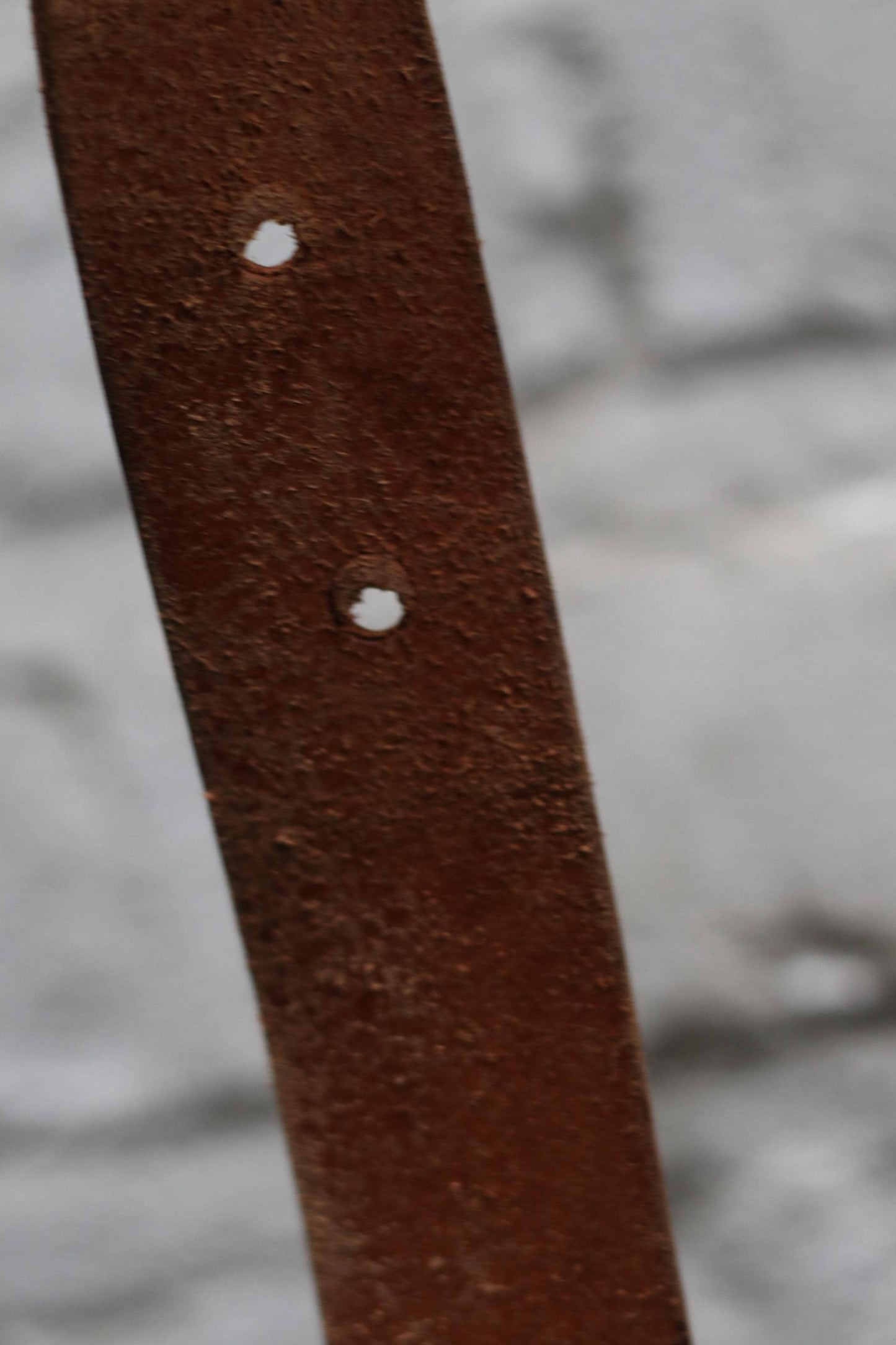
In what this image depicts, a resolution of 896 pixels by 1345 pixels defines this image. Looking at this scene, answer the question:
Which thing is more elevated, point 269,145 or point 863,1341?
point 269,145

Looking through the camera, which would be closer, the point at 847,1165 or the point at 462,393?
the point at 462,393

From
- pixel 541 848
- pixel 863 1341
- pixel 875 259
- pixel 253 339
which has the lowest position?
pixel 863 1341

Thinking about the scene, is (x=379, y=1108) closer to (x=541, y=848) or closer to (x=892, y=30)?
(x=541, y=848)

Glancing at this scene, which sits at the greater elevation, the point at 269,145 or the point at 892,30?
the point at 892,30

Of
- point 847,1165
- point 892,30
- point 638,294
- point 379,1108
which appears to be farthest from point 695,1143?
point 892,30

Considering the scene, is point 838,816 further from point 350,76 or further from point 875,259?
point 350,76

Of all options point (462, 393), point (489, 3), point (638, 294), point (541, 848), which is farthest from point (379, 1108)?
point (489, 3)
